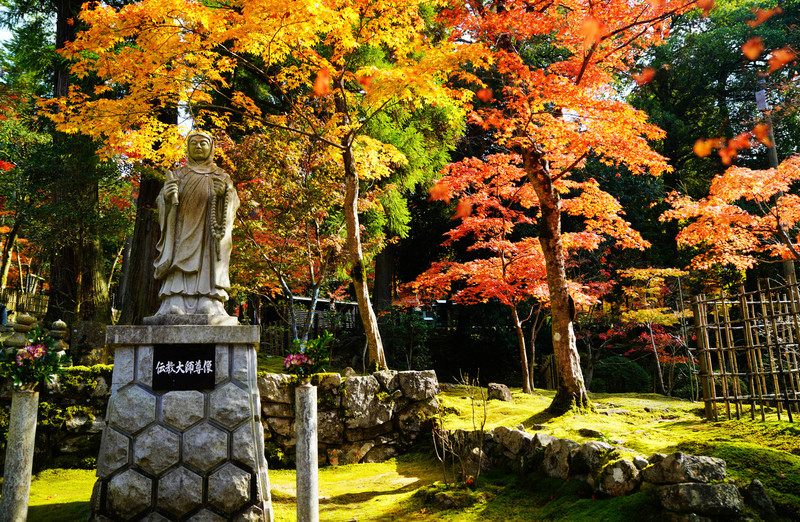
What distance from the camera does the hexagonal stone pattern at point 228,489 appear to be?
188 inches

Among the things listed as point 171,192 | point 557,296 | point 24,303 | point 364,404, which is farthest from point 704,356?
point 24,303

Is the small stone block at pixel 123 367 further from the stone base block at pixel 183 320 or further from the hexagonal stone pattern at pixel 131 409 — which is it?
the stone base block at pixel 183 320

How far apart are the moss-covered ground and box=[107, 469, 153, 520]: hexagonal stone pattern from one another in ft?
3.03

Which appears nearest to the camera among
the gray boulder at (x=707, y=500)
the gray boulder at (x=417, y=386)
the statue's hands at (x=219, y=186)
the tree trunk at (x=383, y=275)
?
the gray boulder at (x=707, y=500)

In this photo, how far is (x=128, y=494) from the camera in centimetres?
464

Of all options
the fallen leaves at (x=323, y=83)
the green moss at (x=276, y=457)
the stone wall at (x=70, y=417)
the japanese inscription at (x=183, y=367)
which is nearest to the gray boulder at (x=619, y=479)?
the japanese inscription at (x=183, y=367)

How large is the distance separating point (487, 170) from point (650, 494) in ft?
25.5

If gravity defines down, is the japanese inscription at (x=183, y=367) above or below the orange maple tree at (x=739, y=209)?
below

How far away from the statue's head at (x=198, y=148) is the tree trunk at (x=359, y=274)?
378 centimetres

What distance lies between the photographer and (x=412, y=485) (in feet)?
22.2

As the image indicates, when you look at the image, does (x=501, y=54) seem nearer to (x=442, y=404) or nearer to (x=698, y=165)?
(x=442, y=404)

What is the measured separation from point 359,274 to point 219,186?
3967 mm

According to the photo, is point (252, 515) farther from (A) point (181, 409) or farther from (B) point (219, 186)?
(B) point (219, 186)

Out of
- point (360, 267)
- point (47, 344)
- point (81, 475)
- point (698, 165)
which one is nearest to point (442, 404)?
point (360, 267)
